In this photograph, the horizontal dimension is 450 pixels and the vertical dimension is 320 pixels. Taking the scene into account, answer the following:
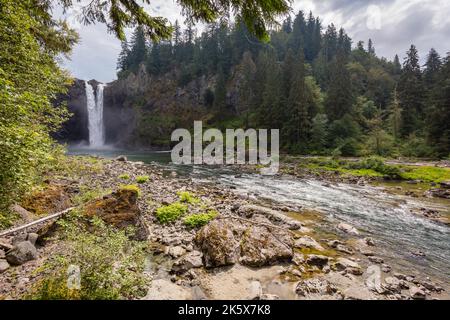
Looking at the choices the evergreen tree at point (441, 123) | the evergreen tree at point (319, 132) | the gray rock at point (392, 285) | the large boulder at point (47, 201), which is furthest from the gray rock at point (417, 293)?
the evergreen tree at point (319, 132)

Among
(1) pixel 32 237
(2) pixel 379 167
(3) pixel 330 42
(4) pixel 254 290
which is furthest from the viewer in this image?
(3) pixel 330 42

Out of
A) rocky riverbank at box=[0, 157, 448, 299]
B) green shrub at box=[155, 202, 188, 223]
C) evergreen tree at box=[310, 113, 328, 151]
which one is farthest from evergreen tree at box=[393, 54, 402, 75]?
green shrub at box=[155, 202, 188, 223]

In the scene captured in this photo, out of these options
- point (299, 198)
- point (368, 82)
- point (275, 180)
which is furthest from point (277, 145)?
point (368, 82)

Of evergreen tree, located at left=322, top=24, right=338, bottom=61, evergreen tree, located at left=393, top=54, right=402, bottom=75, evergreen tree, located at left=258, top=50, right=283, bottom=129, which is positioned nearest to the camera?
evergreen tree, located at left=258, top=50, right=283, bottom=129

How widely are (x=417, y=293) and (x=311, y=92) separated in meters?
44.9

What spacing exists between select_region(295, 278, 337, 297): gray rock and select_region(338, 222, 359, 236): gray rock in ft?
13.9

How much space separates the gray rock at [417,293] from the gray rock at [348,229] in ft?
11.5

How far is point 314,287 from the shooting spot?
17.2 feet

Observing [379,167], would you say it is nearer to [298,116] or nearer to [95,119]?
[298,116]

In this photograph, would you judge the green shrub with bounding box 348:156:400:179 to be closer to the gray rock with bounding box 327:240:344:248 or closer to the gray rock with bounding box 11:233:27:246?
the gray rock with bounding box 327:240:344:248

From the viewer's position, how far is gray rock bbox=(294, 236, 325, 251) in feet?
23.9

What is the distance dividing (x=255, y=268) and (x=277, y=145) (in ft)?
131

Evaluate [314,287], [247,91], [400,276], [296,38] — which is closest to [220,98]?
[247,91]
